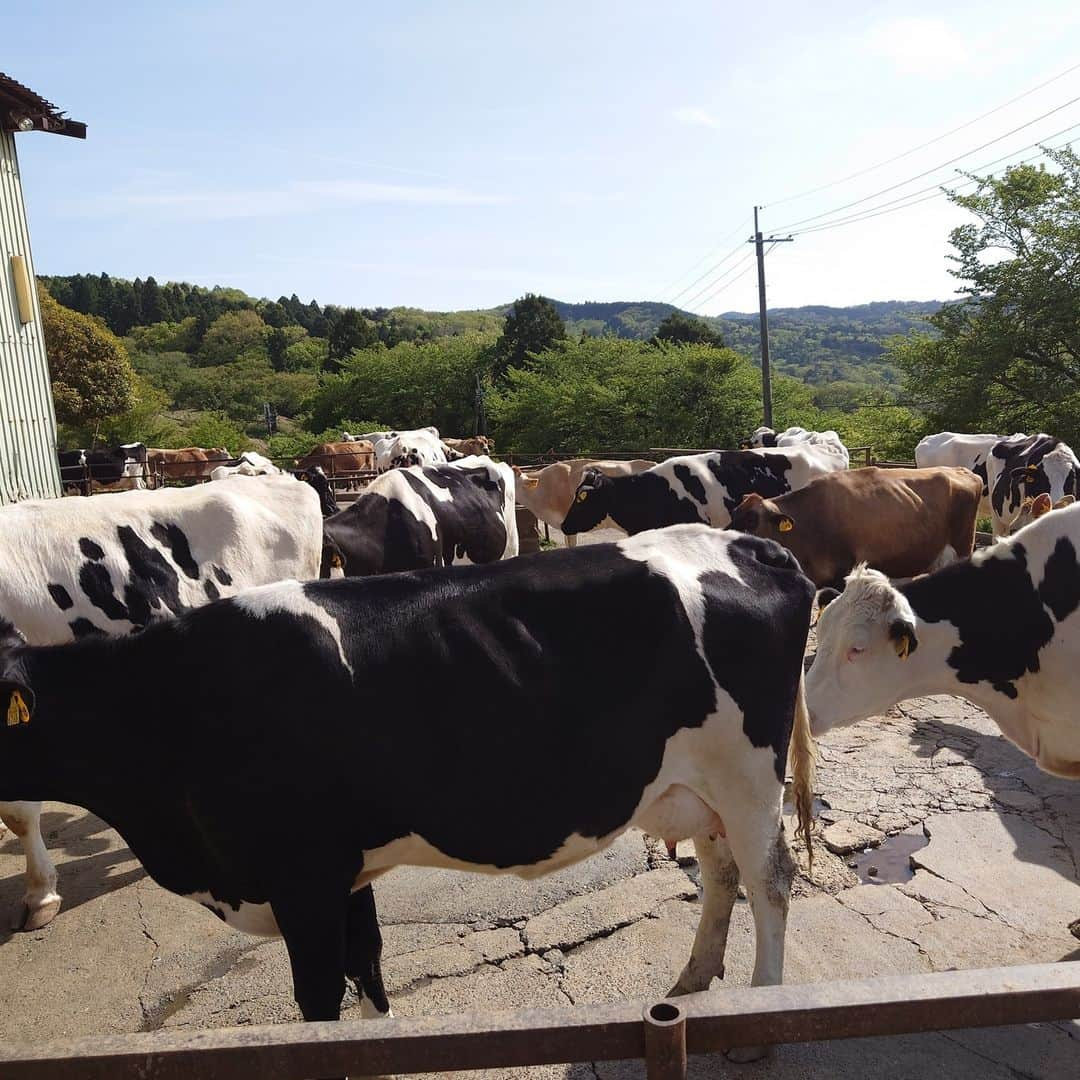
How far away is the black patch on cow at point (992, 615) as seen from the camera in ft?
13.0

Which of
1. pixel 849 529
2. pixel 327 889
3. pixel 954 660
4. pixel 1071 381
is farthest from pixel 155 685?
pixel 1071 381

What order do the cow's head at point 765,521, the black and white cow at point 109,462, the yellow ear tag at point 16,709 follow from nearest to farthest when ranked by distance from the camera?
the yellow ear tag at point 16,709 → the cow's head at point 765,521 → the black and white cow at point 109,462

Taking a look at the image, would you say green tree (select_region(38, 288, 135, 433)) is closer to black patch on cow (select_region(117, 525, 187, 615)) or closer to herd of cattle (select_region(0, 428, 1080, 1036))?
black patch on cow (select_region(117, 525, 187, 615))

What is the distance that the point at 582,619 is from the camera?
2816mm

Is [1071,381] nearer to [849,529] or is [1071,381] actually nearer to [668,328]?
[849,529]

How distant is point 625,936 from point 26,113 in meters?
12.4

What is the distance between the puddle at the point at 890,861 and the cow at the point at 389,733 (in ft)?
5.34

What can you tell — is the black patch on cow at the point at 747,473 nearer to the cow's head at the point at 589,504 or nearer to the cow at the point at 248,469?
the cow's head at the point at 589,504

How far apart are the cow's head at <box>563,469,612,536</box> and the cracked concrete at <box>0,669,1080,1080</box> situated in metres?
7.54

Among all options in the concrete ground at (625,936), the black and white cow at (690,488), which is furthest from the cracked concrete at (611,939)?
the black and white cow at (690,488)

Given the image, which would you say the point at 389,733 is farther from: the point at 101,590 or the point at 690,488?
the point at 690,488

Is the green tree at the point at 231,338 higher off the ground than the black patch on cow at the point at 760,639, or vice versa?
the green tree at the point at 231,338

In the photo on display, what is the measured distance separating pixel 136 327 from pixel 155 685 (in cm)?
9331

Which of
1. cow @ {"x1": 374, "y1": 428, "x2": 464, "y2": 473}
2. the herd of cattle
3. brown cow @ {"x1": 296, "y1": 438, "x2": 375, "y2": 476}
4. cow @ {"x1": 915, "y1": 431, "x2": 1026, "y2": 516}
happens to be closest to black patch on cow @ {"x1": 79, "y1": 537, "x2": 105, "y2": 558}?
the herd of cattle
